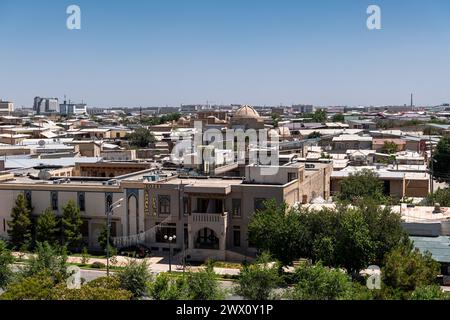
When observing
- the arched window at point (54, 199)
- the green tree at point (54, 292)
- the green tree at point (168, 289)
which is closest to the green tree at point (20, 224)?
the arched window at point (54, 199)

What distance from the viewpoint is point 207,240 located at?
34719 millimetres

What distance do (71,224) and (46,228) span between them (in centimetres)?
138

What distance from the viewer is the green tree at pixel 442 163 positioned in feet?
190

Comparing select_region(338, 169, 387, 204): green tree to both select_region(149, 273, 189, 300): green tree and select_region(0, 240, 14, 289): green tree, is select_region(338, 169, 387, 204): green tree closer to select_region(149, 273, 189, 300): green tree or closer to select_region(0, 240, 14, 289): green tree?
select_region(149, 273, 189, 300): green tree

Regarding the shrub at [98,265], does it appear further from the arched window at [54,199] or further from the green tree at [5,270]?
the green tree at [5,270]

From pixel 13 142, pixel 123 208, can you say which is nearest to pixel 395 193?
pixel 123 208

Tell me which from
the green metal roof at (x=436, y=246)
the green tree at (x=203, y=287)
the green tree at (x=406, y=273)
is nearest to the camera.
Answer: the green tree at (x=203, y=287)

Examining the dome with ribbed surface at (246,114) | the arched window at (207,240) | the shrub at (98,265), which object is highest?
the dome with ribbed surface at (246,114)

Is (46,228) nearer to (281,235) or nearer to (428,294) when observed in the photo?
(281,235)

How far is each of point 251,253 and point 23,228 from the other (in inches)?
520

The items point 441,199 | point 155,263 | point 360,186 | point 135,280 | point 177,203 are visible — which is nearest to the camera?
point 135,280

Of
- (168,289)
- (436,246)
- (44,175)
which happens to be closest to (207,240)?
(436,246)

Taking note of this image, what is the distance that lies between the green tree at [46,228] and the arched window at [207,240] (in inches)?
325
